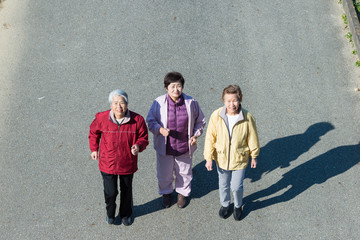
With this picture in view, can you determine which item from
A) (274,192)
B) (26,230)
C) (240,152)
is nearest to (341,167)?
(274,192)

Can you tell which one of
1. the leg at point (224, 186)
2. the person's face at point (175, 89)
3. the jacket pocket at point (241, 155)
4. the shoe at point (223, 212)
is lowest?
the shoe at point (223, 212)

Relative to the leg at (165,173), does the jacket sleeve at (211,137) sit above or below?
above

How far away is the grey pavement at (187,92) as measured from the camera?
542 cm

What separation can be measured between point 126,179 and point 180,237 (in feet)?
3.35

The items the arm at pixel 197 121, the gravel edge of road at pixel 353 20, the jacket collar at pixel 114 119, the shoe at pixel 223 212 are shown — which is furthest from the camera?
the gravel edge of road at pixel 353 20

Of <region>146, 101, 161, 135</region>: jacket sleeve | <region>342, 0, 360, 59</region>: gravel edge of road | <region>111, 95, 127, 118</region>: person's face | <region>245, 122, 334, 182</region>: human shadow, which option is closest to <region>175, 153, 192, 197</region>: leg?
<region>146, 101, 161, 135</region>: jacket sleeve

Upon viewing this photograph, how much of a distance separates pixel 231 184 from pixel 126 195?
4.20ft

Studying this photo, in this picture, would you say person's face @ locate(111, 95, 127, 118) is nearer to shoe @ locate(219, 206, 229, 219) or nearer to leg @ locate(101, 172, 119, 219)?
leg @ locate(101, 172, 119, 219)

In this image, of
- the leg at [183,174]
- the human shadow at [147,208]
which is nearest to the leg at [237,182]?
the leg at [183,174]

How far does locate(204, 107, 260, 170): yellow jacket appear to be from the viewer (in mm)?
4758

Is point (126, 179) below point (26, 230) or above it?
above

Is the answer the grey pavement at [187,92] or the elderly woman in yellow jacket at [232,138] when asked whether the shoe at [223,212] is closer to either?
the grey pavement at [187,92]

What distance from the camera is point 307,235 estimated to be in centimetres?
525

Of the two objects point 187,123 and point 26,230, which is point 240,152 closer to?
point 187,123
